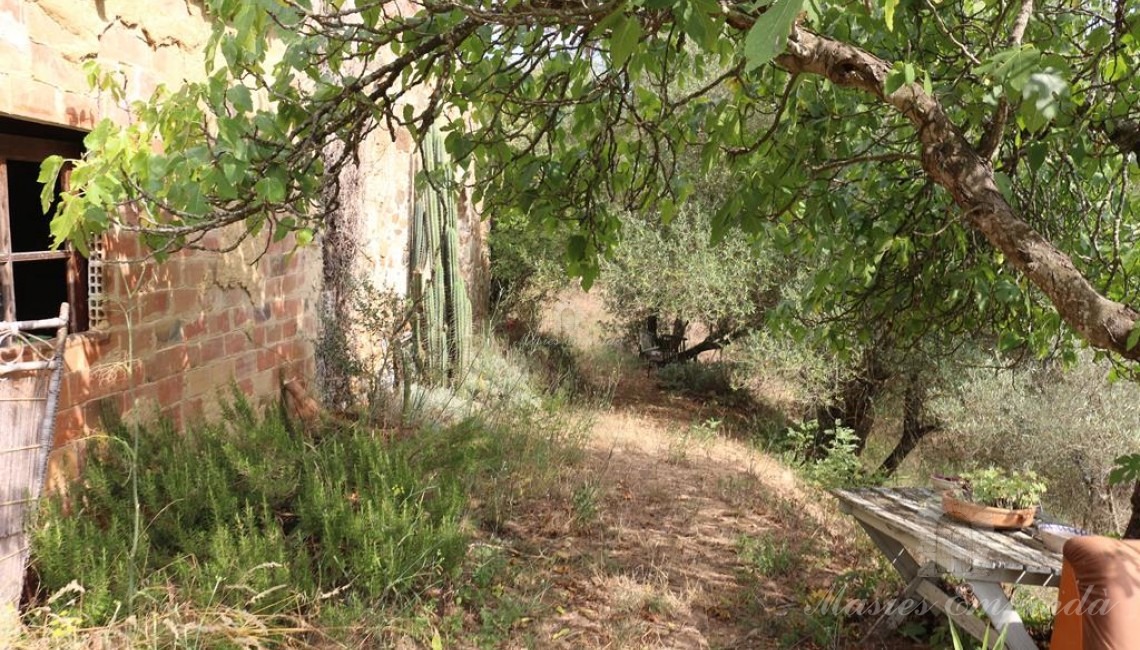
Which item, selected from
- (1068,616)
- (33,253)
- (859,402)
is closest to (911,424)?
(859,402)

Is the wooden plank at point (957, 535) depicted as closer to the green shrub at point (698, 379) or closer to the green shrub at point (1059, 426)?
the green shrub at point (1059, 426)

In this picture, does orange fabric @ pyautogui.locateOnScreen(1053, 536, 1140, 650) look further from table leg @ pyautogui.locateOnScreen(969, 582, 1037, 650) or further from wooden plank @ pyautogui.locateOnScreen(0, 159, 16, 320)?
wooden plank @ pyautogui.locateOnScreen(0, 159, 16, 320)

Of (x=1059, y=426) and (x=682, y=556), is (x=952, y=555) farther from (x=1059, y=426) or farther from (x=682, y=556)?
(x=1059, y=426)

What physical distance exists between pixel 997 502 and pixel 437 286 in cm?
523

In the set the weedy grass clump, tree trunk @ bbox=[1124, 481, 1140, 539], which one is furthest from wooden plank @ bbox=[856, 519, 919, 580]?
the weedy grass clump

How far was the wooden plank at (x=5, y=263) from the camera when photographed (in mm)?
2812

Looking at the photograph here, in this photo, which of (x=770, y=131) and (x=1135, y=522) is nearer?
(x=770, y=131)

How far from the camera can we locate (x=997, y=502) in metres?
3.54

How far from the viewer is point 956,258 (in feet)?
12.6

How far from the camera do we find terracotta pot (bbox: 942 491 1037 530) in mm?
3447

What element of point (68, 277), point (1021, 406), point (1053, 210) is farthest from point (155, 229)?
point (1021, 406)

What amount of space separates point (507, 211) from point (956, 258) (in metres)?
2.23

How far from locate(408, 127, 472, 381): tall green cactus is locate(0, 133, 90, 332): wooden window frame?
3511 millimetres

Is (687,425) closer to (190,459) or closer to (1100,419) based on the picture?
(1100,419)
